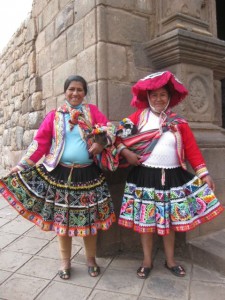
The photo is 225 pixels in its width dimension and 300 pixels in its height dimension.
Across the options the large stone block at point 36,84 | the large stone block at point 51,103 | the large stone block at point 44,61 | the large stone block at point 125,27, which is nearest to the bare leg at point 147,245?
the large stone block at point 125,27

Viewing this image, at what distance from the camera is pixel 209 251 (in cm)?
243

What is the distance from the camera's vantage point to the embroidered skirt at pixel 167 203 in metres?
2.15

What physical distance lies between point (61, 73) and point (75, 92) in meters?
1.21

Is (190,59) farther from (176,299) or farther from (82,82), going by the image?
(176,299)

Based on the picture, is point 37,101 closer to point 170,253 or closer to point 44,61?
point 44,61

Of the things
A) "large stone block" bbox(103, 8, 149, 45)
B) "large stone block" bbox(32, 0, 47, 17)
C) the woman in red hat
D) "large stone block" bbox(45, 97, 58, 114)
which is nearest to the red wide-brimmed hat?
the woman in red hat

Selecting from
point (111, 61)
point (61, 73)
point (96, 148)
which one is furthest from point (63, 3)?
point (96, 148)

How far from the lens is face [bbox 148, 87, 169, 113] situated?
88.3 inches

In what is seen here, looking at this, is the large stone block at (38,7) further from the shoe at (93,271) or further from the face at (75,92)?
the shoe at (93,271)

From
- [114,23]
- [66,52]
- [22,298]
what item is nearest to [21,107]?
[66,52]

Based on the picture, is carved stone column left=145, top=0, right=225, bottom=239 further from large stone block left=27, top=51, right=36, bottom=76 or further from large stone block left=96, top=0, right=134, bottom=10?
large stone block left=27, top=51, right=36, bottom=76

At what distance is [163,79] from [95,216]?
114 centimetres

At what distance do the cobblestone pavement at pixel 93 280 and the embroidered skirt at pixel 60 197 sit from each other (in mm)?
375

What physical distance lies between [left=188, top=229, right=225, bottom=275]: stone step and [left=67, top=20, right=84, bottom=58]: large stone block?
2.09m
